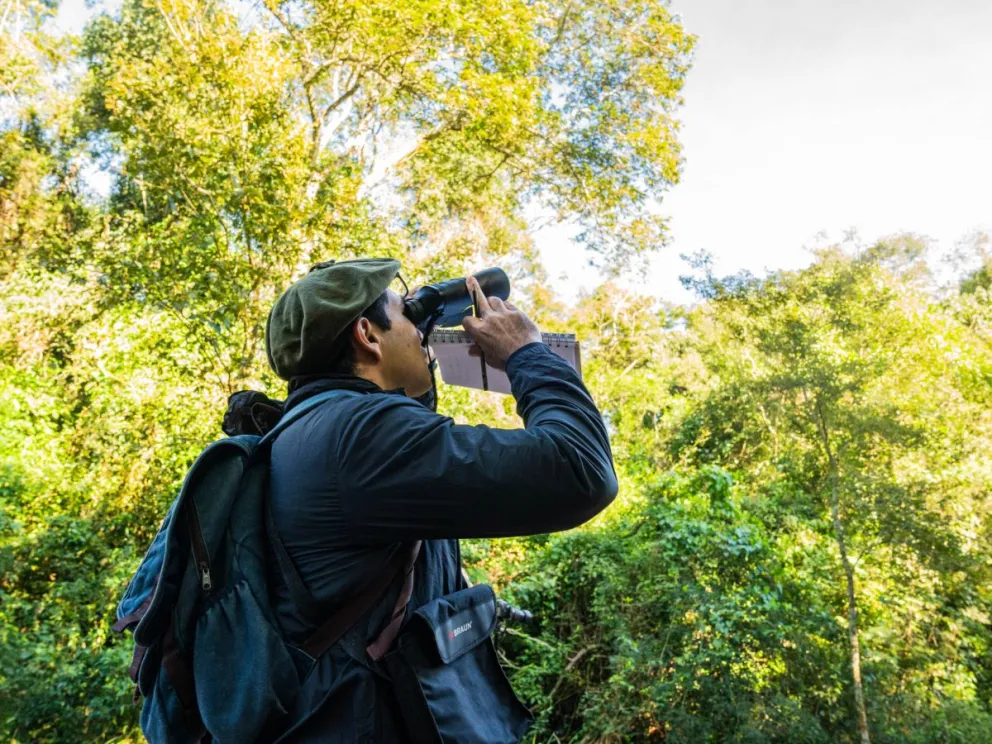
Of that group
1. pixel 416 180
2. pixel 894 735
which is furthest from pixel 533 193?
pixel 894 735

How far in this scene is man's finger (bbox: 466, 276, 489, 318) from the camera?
Answer: 1063 millimetres

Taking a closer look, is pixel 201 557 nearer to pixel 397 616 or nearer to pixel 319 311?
pixel 397 616

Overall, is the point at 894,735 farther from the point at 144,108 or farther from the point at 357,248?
the point at 144,108

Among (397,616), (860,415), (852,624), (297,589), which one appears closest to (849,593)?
(852,624)

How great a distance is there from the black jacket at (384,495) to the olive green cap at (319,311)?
0.50 ft

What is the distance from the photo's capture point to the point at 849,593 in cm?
555

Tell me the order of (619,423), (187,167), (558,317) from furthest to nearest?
(558,317)
(619,423)
(187,167)

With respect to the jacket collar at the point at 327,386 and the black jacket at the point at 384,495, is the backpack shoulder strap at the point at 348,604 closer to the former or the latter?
the black jacket at the point at 384,495

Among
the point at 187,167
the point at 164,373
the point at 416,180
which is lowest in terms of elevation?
the point at 164,373

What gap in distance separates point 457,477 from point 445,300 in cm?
46

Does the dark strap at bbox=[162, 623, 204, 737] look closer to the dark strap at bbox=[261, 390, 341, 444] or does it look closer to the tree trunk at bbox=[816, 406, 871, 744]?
the dark strap at bbox=[261, 390, 341, 444]

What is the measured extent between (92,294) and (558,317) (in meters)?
8.90

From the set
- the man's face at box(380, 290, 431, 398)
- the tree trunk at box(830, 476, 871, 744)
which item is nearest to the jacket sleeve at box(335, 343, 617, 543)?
the man's face at box(380, 290, 431, 398)

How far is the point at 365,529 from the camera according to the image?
82 cm
